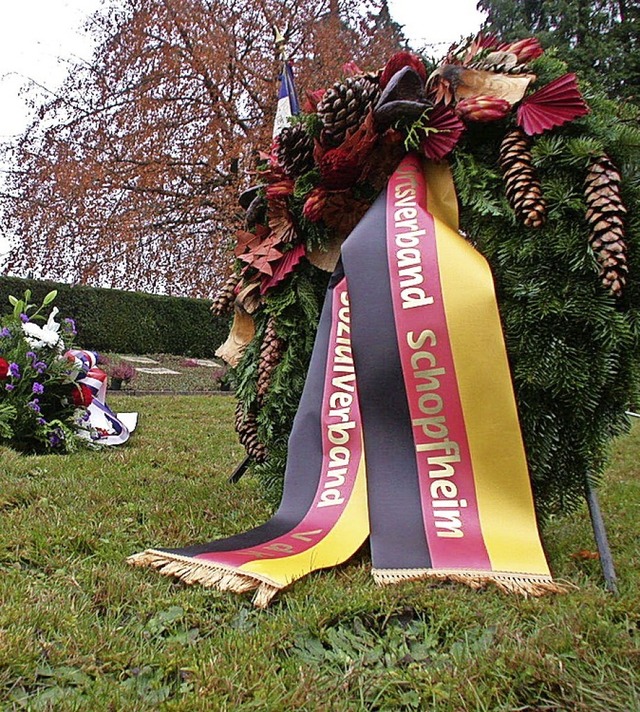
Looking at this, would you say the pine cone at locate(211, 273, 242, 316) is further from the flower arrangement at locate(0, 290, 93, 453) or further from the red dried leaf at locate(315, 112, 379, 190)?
the flower arrangement at locate(0, 290, 93, 453)

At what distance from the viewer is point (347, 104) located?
199 cm

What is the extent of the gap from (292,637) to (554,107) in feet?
4.62

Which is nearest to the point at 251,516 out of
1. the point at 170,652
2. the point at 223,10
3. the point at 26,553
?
the point at 26,553

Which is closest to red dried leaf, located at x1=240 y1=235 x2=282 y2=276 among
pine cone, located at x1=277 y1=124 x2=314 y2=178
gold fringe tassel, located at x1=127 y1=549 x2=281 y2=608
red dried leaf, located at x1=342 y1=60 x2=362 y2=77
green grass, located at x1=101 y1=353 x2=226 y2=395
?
pine cone, located at x1=277 y1=124 x2=314 y2=178

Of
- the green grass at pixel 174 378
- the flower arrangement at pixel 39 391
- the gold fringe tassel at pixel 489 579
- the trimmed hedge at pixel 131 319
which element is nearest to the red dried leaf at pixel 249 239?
the gold fringe tassel at pixel 489 579

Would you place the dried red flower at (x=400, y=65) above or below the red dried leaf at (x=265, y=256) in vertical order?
above

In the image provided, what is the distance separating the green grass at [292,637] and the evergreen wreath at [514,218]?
415 mm

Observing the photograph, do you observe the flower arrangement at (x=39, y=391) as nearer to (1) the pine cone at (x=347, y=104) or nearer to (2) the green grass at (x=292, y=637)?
(2) the green grass at (x=292, y=637)

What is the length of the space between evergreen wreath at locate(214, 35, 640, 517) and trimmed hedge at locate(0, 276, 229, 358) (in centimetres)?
885

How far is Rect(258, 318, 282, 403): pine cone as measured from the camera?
2166mm

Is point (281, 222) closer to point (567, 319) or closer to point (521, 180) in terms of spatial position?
point (521, 180)

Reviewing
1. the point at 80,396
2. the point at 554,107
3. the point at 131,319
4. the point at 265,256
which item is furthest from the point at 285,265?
the point at 131,319

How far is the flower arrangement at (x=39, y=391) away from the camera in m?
3.54

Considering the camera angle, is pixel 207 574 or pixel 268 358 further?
pixel 268 358
